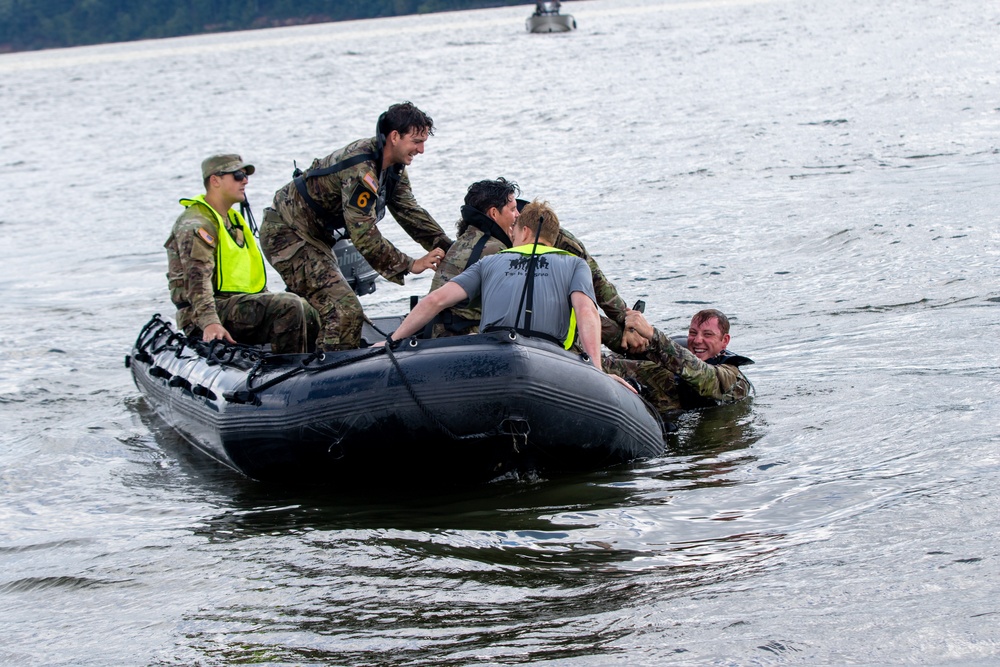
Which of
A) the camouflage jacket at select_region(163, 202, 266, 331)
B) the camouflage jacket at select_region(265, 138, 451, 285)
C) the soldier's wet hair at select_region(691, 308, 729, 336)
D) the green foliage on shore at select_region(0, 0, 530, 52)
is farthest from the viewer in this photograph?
the green foliage on shore at select_region(0, 0, 530, 52)

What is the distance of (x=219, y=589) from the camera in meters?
4.60

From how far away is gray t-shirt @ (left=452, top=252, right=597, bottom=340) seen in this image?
5.39 m

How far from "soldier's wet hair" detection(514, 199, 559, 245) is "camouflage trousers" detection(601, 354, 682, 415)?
5.15ft

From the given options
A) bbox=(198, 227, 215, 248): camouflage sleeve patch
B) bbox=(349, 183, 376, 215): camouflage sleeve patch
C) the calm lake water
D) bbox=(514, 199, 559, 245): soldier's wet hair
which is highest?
bbox=(349, 183, 376, 215): camouflage sleeve patch

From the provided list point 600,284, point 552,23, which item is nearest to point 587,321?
point 600,284

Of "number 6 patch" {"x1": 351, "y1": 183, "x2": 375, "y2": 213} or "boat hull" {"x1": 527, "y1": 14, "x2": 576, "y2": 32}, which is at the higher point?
"boat hull" {"x1": 527, "y1": 14, "x2": 576, "y2": 32}

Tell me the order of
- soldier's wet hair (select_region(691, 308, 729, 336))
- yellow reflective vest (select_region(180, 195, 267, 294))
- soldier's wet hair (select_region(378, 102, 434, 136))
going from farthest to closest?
soldier's wet hair (select_region(691, 308, 729, 336)), yellow reflective vest (select_region(180, 195, 267, 294)), soldier's wet hair (select_region(378, 102, 434, 136))

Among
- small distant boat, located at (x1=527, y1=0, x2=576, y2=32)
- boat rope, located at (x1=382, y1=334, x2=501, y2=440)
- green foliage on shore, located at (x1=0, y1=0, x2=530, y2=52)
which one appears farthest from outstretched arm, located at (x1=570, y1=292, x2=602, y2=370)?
green foliage on shore, located at (x1=0, y1=0, x2=530, y2=52)

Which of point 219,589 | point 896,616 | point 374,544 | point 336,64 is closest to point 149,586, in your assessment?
point 219,589

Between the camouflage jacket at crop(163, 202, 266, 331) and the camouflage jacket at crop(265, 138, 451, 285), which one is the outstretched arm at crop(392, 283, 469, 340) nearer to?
the camouflage jacket at crop(265, 138, 451, 285)

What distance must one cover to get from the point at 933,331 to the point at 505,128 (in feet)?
54.8

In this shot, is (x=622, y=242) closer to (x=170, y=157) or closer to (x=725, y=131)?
(x=725, y=131)

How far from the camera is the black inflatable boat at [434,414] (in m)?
5.15

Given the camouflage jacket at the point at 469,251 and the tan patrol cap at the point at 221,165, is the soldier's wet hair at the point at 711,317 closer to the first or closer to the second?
the camouflage jacket at the point at 469,251
